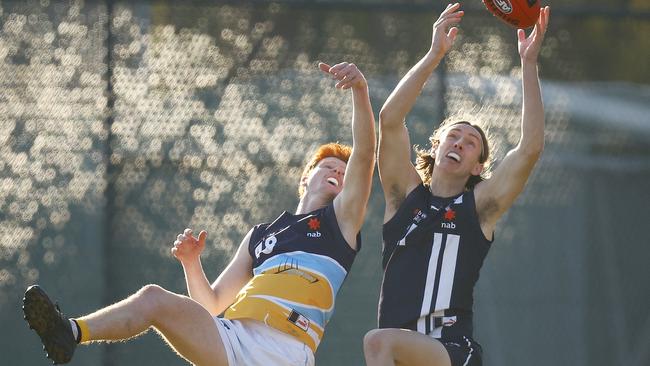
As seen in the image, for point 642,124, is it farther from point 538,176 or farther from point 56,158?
point 56,158

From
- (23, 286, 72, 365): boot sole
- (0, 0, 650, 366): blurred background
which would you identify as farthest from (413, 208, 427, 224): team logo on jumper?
(0, 0, 650, 366): blurred background

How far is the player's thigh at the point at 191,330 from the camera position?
4.46 metres

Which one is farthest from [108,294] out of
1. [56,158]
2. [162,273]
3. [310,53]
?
[310,53]

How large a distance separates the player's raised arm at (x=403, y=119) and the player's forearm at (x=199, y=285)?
2.74 ft

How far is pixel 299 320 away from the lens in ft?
15.6

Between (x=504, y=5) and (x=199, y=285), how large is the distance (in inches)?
66.5

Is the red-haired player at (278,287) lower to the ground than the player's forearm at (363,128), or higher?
lower

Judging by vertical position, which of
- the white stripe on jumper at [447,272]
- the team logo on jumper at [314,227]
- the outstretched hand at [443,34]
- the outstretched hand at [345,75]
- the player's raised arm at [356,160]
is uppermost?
the outstretched hand at [443,34]

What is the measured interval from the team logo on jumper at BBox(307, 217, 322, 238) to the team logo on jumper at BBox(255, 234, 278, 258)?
0.50ft

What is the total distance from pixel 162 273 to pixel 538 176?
2.10 m

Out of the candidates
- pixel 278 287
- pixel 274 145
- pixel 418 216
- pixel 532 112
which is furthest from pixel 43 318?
pixel 274 145

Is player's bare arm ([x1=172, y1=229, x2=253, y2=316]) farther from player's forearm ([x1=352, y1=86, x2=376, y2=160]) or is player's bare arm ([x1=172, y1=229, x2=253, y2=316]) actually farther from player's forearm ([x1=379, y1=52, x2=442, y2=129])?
player's forearm ([x1=379, y1=52, x2=442, y2=129])

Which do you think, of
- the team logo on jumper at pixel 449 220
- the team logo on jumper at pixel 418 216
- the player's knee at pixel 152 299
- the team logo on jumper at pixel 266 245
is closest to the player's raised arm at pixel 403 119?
the team logo on jumper at pixel 418 216

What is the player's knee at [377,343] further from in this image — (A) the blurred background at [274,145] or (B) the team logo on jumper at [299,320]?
(A) the blurred background at [274,145]
